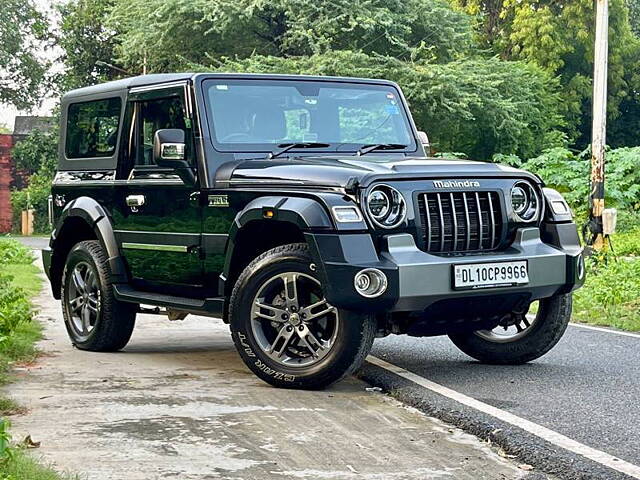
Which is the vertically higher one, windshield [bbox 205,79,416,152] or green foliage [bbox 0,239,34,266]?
windshield [bbox 205,79,416,152]

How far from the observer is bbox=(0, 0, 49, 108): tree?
60.5 m

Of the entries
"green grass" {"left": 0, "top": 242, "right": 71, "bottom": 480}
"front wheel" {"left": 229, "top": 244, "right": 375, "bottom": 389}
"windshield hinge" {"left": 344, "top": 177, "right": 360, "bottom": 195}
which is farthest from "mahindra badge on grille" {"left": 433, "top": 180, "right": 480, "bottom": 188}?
"green grass" {"left": 0, "top": 242, "right": 71, "bottom": 480}

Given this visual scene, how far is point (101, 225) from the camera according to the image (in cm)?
912

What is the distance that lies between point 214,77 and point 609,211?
10107mm

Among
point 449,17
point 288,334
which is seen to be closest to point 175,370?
point 288,334

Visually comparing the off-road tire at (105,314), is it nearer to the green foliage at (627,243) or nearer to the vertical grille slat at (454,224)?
the vertical grille slat at (454,224)

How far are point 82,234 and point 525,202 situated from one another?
374 centimetres

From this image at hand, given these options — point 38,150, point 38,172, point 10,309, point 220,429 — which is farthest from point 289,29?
point 220,429

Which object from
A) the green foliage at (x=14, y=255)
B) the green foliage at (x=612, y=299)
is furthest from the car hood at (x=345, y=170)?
the green foliage at (x=14, y=255)

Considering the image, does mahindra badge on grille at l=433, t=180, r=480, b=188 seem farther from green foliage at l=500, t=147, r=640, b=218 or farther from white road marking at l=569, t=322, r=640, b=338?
green foliage at l=500, t=147, r=640, b=218

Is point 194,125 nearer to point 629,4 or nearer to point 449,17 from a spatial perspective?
point 449,17

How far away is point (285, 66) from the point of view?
35.6 m

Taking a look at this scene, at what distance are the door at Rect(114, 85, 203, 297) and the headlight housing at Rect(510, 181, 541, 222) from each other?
6.69 feet

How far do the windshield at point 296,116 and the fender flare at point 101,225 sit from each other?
1.37 m
